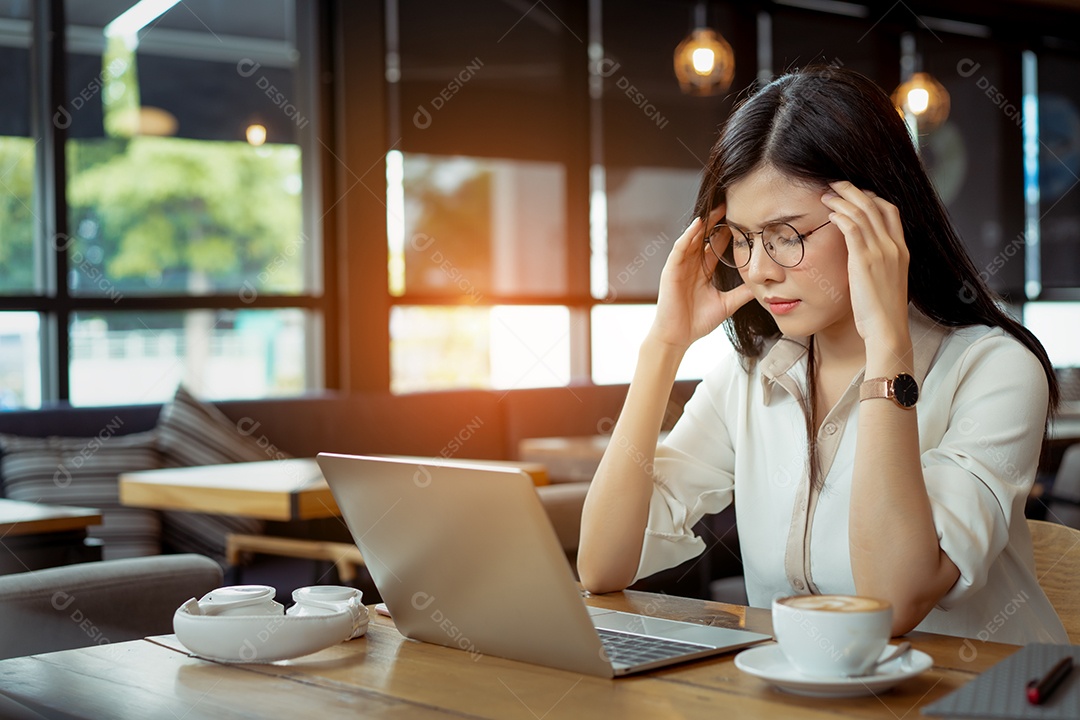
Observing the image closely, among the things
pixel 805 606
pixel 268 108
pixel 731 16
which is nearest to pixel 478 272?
pixel 268 108

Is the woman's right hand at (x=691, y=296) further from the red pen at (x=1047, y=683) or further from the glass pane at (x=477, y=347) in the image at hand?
the glass pane at (x=477, y=347)

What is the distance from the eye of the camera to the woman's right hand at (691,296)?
5.25 feet

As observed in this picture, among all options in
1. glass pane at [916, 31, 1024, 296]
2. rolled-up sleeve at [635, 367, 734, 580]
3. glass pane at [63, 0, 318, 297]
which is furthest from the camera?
glass pane at [916, 31, 1024, 296]

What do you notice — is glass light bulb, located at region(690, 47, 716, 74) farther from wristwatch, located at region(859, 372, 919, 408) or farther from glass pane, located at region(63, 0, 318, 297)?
wristwatch, located at region(859, 372, 919, 408)

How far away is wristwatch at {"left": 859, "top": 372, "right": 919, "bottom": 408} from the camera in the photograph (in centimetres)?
126

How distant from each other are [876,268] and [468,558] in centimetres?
59

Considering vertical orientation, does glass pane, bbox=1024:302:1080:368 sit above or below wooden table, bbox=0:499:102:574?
above

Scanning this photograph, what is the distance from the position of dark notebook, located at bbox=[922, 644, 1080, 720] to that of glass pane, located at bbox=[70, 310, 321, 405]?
12.9 ft

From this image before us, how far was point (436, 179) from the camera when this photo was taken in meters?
5.34

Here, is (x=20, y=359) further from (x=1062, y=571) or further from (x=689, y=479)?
(x=1062, y=571)

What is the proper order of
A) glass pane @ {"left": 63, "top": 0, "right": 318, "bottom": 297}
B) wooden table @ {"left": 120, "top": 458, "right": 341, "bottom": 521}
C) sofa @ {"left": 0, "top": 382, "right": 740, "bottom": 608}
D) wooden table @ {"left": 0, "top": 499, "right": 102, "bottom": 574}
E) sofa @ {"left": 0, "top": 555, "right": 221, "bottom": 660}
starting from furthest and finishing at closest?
glass pane @ {"left": 63, "top": 0, "right": 318, "bottom": 297} → sofa @ {"left": 0, "top": 382, "right": 740, "bottom": 608} → wooden table @ {"left": 120, "top": 458, "right": 341, "bottom": 521} → wooden table @ {"left": 0, "top": 499, "right": 102, "bottom": 574} → sofa @ {"left": 0, "top": 555, "right": 221, "bottom": 660}

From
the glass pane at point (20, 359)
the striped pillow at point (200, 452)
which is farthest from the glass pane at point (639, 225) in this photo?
the glass pane at point (20, 359)

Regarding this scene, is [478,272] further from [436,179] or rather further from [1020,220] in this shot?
[1020,220]

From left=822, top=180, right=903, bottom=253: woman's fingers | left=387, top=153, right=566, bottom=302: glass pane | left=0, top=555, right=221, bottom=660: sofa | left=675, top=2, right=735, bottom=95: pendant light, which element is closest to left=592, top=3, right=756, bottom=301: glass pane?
left=387, top=153, right=566, bottom=302: glass pane
